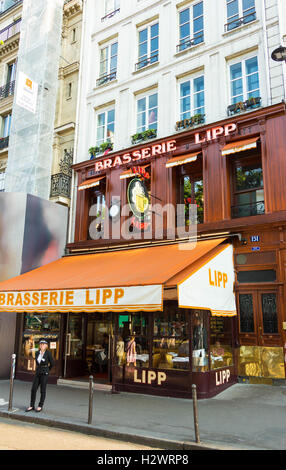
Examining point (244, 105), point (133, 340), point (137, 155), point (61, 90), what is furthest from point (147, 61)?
point (133, 340)

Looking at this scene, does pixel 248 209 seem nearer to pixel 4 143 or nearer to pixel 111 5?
pixel 111 5

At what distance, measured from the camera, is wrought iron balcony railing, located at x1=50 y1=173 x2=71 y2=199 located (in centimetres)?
1555

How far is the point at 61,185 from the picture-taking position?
1569 centimetres

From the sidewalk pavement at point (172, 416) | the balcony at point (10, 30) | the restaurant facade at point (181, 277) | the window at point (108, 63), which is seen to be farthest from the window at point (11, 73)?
the sidewalk pavement at point (172, 416)

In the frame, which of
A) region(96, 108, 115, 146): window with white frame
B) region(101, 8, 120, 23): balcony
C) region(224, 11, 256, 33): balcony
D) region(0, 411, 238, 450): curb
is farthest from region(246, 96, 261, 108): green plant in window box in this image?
region(0, 411, 238, 450): curb

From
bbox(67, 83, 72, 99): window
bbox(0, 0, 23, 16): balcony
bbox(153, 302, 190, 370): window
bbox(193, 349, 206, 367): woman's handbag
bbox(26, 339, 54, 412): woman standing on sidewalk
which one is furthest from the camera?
bbox(0, 0, 23, 16): balcony

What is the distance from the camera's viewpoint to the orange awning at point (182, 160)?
1250cm

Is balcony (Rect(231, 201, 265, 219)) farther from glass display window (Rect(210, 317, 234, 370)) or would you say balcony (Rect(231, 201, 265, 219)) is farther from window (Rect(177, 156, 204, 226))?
glass display window (Rect(210, 317, 234, 370))

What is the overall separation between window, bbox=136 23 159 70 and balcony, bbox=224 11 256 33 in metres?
2.99

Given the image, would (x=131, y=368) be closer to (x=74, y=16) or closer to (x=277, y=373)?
(x=277, y=373)

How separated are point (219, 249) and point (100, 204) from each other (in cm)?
637

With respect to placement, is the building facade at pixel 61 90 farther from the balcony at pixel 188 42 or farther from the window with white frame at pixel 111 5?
the balcony at pixel 188 42

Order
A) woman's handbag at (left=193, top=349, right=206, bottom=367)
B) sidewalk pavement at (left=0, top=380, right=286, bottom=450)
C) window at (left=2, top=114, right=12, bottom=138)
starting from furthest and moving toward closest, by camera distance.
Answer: window at (left=2, top=114, right=12, bottom=138) < woman's handbag at (left=193, top=349, right=206, bottom=367) < sidewalk pavement at (left=0, top=380, right=286, bottom=450)

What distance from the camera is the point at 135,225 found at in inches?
498
